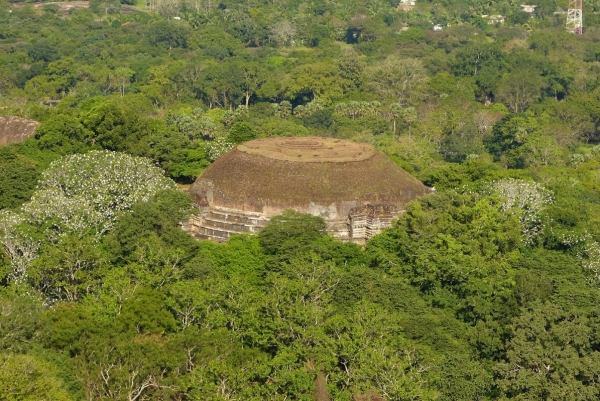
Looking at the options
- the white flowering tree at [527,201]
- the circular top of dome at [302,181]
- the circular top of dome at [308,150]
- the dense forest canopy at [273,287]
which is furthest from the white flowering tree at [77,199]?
the white flowering tree at [527,201]

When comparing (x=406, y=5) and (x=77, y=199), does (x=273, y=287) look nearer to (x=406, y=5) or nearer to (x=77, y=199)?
(x=77, y=199)

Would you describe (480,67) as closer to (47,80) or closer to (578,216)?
(47,80)

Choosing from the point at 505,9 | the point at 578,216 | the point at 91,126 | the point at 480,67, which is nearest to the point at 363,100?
the point at 480,67

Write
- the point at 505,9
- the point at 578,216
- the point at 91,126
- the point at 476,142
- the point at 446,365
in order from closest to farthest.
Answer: the point at 446,365
the point at 578,216
the point at 91,126
the point at 476,142
the point at 505,9

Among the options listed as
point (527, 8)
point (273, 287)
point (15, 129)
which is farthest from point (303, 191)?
point (527, 8)

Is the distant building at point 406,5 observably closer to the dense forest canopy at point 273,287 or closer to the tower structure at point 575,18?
the tower structure at point 575,18

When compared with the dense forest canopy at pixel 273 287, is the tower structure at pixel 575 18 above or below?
below
